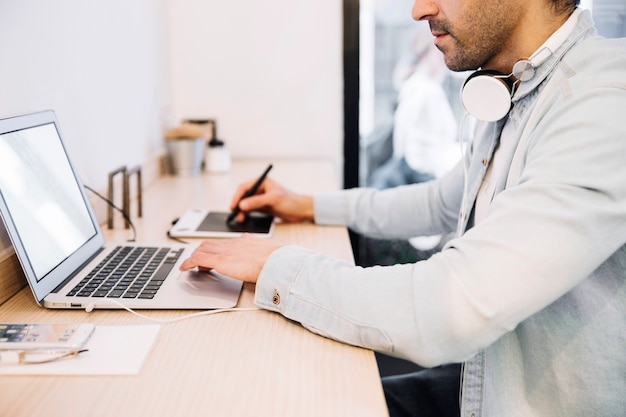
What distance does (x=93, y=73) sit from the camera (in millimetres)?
1462

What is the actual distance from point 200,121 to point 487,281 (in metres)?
1.70


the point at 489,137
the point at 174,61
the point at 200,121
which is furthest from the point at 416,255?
the point at 489,137

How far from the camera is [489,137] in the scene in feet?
3.73

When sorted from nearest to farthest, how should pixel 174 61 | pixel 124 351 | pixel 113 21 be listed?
pixel 124 351 < pixel 113 21 < pixel 174 61

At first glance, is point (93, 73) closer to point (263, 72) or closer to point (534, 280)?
point (263, 72)

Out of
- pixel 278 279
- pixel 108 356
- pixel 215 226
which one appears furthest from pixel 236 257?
pixel 215 226

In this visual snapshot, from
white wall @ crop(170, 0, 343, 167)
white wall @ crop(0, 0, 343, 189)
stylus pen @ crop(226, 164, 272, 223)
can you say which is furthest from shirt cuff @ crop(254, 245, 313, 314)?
white wall @ crop(170, 0, 343, 167)

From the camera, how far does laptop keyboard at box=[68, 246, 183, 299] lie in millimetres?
935

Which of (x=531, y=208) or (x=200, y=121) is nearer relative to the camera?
(x=531, y=208)

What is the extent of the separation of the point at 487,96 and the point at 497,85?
3 cm

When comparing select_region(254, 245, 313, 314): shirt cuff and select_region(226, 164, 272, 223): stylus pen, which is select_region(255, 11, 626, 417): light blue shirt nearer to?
select_region(254, 245, 313, 314): shirt cuff

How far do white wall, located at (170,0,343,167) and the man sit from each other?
122cm

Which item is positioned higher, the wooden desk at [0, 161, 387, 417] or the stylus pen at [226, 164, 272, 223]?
the wooden desk at [0, 161, 387, 417]

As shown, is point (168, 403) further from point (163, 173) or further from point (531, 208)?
point (163, 173)
